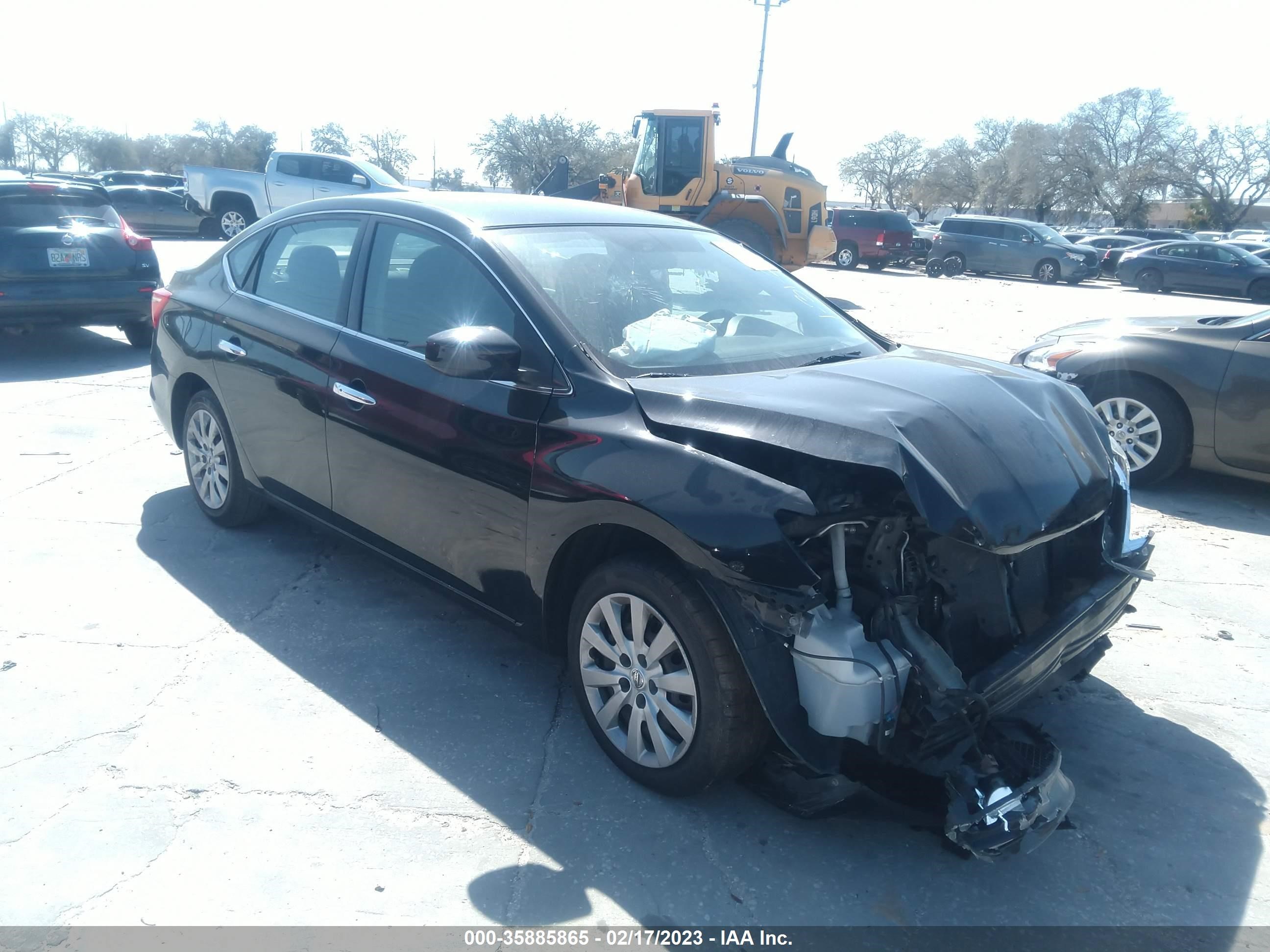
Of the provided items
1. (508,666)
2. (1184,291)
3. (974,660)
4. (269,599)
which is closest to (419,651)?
(508,666)

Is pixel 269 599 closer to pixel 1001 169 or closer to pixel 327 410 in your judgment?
pixel 327 410

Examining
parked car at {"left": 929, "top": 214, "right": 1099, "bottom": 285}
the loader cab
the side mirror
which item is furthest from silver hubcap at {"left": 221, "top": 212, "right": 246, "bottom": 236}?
the side mirror

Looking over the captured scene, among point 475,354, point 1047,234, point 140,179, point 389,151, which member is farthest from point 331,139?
point 475,354

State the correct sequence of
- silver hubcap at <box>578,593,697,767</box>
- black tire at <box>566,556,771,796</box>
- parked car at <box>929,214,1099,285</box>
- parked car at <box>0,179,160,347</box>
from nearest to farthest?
black tire at <box>566,556,771,796</box>, silver hubcap at <box>578,593,697,767</box>, parked car at <box>0,179,160,347</box>, parked car at <box>929,214,1099,285</box>

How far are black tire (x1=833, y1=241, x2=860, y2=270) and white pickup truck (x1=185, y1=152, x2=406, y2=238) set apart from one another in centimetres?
1513

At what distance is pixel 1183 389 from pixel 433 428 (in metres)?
4.99

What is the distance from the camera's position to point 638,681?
3051 millimetres

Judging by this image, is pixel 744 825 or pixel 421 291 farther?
pixel 421 291

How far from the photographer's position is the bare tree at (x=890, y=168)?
244 feet

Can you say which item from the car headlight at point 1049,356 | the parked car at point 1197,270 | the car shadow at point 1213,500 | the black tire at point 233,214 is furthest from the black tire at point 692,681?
the parked car at point 1197,270

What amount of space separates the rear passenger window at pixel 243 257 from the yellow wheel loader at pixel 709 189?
12011 mm

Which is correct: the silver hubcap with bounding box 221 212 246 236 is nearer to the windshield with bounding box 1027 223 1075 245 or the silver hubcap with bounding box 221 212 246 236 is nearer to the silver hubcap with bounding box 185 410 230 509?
the silver hubcap with bounding box 185 410 230 509

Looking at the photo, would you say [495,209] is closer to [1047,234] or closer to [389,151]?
[1047,234]

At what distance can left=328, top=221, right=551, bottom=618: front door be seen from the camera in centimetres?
335
